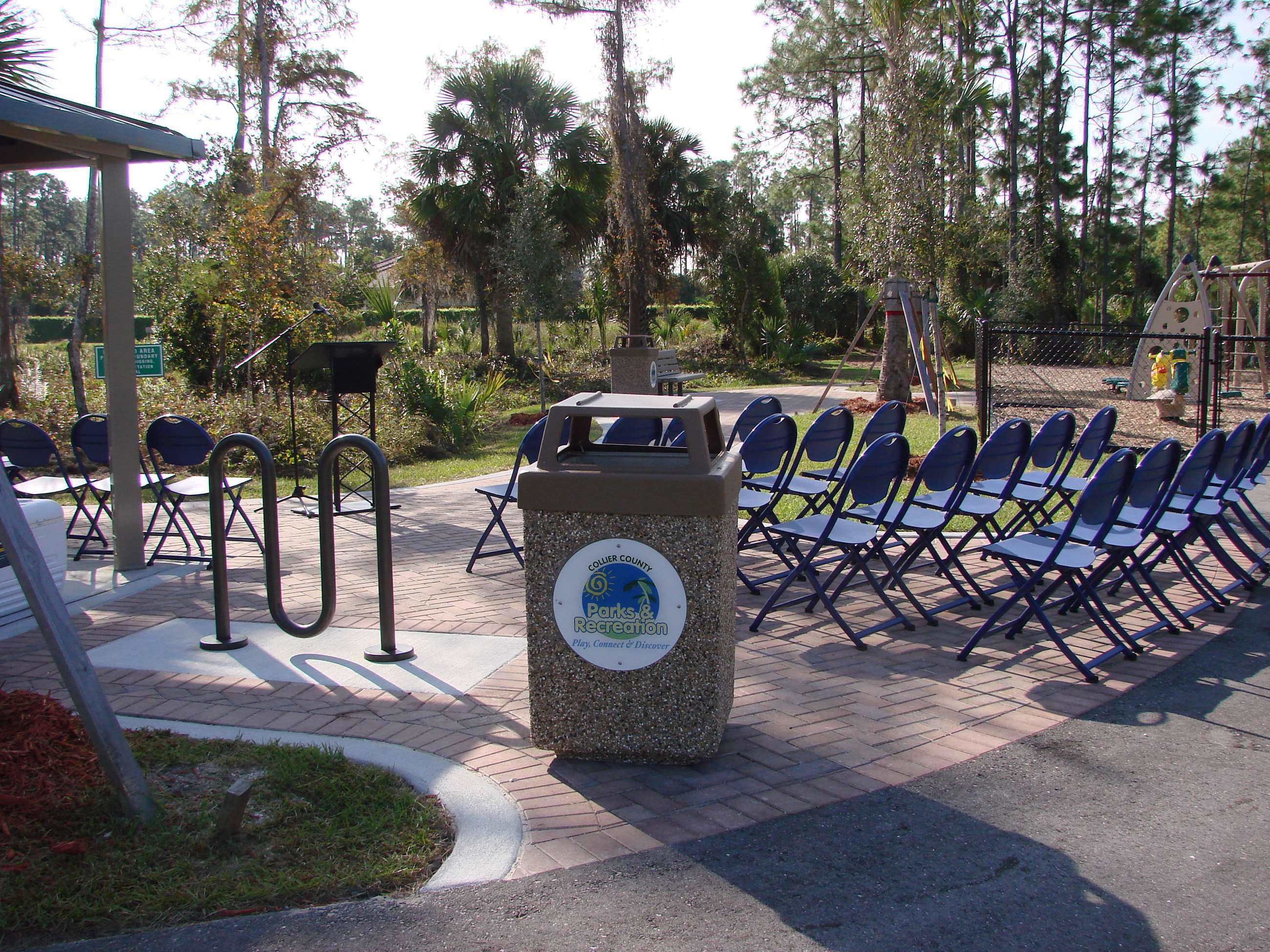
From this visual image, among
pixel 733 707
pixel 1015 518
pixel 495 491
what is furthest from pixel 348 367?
pixel 733 707

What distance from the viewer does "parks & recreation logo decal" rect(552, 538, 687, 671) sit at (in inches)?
143

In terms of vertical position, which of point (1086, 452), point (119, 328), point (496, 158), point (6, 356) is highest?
point (496, 158)

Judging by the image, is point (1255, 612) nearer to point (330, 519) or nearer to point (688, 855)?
point (688, 855)

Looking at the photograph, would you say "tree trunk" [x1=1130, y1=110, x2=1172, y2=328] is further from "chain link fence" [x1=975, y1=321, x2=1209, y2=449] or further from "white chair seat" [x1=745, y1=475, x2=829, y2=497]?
"white chair seat" [x1=745, y1=475, x2=829, y2=497]

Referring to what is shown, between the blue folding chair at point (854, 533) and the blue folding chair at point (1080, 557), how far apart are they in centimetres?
56

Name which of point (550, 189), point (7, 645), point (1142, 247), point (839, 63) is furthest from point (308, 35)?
point (1142, 247)

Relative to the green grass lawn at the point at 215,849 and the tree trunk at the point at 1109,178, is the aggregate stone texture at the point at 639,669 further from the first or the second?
the tree trunk at the point at 1109,178

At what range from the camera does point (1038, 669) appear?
492 centimetres

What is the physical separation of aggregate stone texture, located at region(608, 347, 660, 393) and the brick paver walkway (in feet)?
25.8

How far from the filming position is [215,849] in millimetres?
3137

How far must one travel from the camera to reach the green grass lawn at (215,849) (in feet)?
9.32

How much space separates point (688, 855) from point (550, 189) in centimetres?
2342

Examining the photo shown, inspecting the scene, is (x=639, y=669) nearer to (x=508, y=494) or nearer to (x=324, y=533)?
(x=324, y=533)

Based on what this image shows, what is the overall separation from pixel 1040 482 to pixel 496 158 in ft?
67.3
